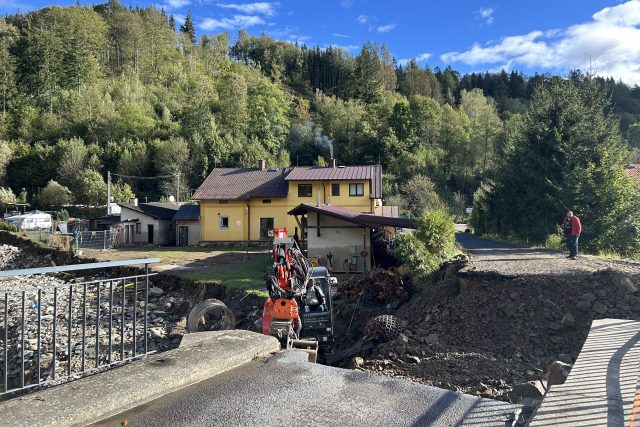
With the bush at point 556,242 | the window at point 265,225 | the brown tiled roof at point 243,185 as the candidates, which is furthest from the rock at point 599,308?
the window at point 265,225

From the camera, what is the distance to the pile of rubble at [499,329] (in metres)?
8.62

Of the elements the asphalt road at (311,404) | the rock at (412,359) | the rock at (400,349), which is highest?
the asphalt road at (311,404)

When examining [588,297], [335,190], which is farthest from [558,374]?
[335,190]

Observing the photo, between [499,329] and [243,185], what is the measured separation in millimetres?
28912

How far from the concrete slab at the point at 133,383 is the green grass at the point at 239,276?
12.3 meters

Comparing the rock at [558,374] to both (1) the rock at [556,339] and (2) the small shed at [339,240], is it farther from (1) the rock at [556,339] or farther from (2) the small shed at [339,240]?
(2) the small shed at [339,240]

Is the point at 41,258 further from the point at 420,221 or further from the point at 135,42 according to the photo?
the point at 135,42

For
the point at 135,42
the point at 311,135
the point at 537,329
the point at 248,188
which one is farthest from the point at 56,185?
the point at 537,329

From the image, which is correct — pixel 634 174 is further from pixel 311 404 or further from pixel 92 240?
pixel 92 240

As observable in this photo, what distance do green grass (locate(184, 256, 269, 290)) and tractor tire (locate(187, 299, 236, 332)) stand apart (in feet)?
13.5

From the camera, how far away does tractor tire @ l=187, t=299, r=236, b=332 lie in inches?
427

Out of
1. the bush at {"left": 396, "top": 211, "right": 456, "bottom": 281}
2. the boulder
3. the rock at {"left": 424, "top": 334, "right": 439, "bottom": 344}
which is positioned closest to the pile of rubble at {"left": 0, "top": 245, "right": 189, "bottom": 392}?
the boulder

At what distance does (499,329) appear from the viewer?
11.0 metres

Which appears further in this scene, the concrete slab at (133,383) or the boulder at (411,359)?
the boulder at (411,359)
